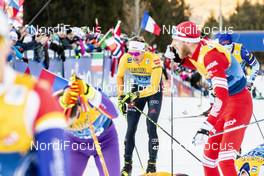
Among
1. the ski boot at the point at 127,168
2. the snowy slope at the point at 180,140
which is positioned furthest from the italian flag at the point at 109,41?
the ski boot at the point at 127,168

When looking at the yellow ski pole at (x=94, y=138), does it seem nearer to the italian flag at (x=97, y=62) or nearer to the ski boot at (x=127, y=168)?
the ski boot at (x=127, y=168)

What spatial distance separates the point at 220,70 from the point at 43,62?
816cm

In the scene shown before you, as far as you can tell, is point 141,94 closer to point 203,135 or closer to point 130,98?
point 130,98

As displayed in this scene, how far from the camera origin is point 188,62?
19.3ft

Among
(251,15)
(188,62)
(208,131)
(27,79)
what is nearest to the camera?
(27,79)

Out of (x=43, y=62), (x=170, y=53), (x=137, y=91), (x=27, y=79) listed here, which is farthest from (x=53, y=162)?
(x=43, y=62)

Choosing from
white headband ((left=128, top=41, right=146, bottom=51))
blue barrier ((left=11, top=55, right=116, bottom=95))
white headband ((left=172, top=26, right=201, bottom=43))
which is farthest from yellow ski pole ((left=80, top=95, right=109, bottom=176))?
blue barrier ((left=11, top=55, right=116, bottom=95))

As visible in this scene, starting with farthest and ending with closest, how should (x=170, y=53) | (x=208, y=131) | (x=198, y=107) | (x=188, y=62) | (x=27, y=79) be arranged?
(x=198, y=107) < (x=170, y=53) < (x=188, y=62) < (x=208, y=131) < (x=27, y=79)

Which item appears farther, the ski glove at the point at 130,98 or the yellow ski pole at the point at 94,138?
the ski glove at the point at 130,98

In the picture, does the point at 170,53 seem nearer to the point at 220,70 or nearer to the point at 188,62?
the point at 188,62

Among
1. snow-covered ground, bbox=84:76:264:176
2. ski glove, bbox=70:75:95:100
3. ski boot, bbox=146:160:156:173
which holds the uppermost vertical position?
ski glove, bbox=70:75:95:100

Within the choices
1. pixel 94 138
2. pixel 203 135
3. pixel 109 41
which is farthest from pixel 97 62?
pixel 94 138

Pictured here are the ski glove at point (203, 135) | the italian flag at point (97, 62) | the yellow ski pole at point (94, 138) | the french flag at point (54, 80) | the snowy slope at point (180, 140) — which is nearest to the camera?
the french flag at point (54, 80)

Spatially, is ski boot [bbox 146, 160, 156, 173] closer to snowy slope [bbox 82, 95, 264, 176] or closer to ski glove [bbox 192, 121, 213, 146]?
snowy slope [bbox 82, 95, 264, 176]
